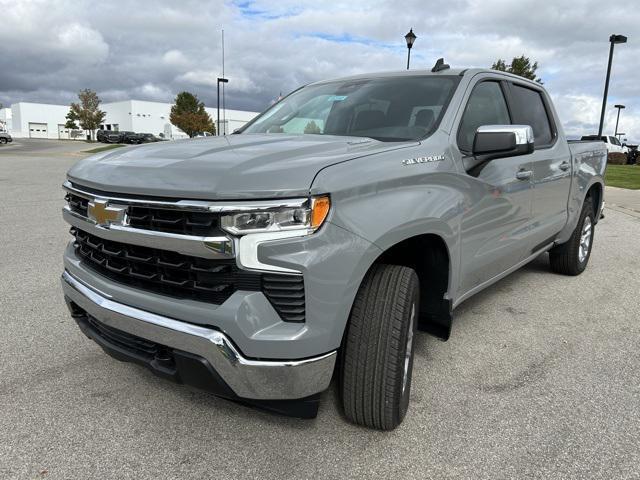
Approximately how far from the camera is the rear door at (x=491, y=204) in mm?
2834

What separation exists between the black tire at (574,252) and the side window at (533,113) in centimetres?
116

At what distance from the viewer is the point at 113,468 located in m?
2.13

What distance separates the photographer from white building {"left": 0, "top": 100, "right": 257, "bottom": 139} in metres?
83.0

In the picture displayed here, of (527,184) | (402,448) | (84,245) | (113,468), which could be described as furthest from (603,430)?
(84,245)

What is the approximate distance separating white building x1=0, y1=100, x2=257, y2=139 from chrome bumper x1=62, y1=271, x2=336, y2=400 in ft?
266

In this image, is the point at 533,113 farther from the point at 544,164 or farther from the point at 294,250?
the point at 294,250

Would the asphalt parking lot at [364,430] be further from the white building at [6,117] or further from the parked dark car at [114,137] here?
the white building at [6,117]

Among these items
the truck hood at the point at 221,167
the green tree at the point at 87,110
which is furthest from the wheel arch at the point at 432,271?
the green tree at the point at 87,110

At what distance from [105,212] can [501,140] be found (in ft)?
6.44

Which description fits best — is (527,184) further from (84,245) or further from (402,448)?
(84,245)

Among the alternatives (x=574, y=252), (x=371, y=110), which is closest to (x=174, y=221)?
(x=371, y=110)

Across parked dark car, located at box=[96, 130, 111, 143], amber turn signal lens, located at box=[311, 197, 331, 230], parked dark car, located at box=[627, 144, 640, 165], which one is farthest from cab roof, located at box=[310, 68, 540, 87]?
parked dark car, located at box=[96, 130, 111, 143]

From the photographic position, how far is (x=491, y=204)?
3.00 meters

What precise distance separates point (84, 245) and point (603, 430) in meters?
2.71
